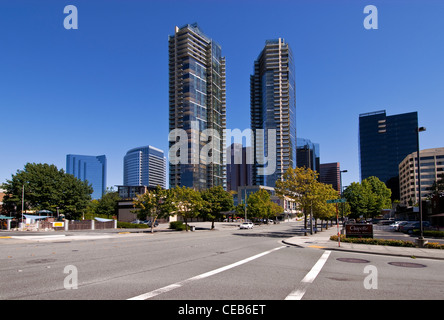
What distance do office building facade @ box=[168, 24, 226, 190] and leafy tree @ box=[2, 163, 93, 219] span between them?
99574 mm

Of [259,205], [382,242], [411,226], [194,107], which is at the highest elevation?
[194,107]

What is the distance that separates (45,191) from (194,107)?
389ft

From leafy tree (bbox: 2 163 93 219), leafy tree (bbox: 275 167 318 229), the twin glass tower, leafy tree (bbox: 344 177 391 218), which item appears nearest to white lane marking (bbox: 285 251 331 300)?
leafy tree (bbox: 275 167 318 229)

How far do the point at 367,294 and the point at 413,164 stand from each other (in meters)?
169

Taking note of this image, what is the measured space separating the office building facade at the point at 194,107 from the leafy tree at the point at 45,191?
99574 mm

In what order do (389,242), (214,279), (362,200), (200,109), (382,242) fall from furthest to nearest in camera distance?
(200,109)
(362,200)
(382,242)
(389,242)
(214,279)

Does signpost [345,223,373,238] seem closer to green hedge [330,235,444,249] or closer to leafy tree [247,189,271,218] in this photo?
green hedge [330,235,444,249]

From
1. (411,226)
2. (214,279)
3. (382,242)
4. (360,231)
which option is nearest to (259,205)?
(411,226)

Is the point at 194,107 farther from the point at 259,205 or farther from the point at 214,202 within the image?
the point at 214,202

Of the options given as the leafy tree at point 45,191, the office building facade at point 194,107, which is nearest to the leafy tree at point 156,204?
the leafy tree at point 45,191

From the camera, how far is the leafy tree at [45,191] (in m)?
56.7

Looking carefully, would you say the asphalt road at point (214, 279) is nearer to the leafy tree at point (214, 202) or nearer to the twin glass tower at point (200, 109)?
the leafy tree at point (214, 202)

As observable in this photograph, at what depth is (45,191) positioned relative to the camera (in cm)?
5806

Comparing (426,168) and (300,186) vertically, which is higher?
(426,168)
